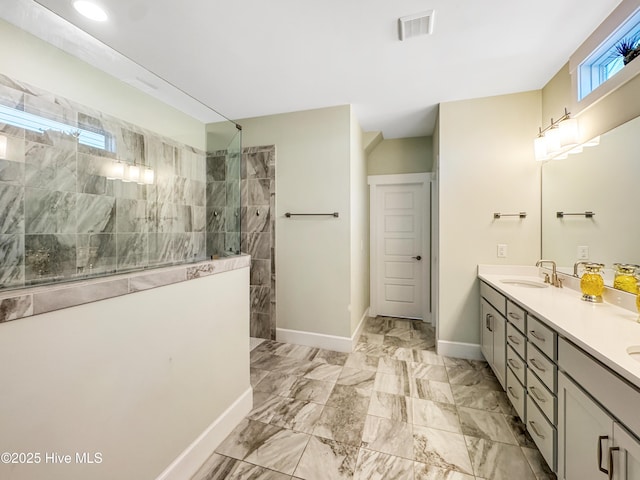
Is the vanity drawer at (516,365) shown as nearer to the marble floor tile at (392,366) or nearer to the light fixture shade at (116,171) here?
the marble floor tile at (392,366)

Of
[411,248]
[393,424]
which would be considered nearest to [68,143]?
[393,424]

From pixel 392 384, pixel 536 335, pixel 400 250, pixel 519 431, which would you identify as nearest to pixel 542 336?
pixel 536 335

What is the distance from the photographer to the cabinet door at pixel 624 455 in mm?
834

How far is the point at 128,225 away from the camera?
1.47 metres

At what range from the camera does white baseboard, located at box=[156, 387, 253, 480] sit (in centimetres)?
133

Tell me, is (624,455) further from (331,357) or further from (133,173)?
(133,173)

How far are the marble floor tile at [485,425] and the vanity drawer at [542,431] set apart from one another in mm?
163

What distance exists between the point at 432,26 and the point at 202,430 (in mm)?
2841

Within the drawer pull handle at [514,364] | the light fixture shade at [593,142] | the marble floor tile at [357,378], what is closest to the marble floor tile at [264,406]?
the marble floor tile at [357,378]

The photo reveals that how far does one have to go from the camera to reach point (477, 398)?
6.77ft

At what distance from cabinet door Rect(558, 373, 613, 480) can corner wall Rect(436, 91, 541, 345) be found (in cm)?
152

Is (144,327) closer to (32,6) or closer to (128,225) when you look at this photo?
(128,225)

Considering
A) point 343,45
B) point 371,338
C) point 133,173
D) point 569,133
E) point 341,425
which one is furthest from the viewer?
point 371,338

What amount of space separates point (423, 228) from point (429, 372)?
2016 millimetres
